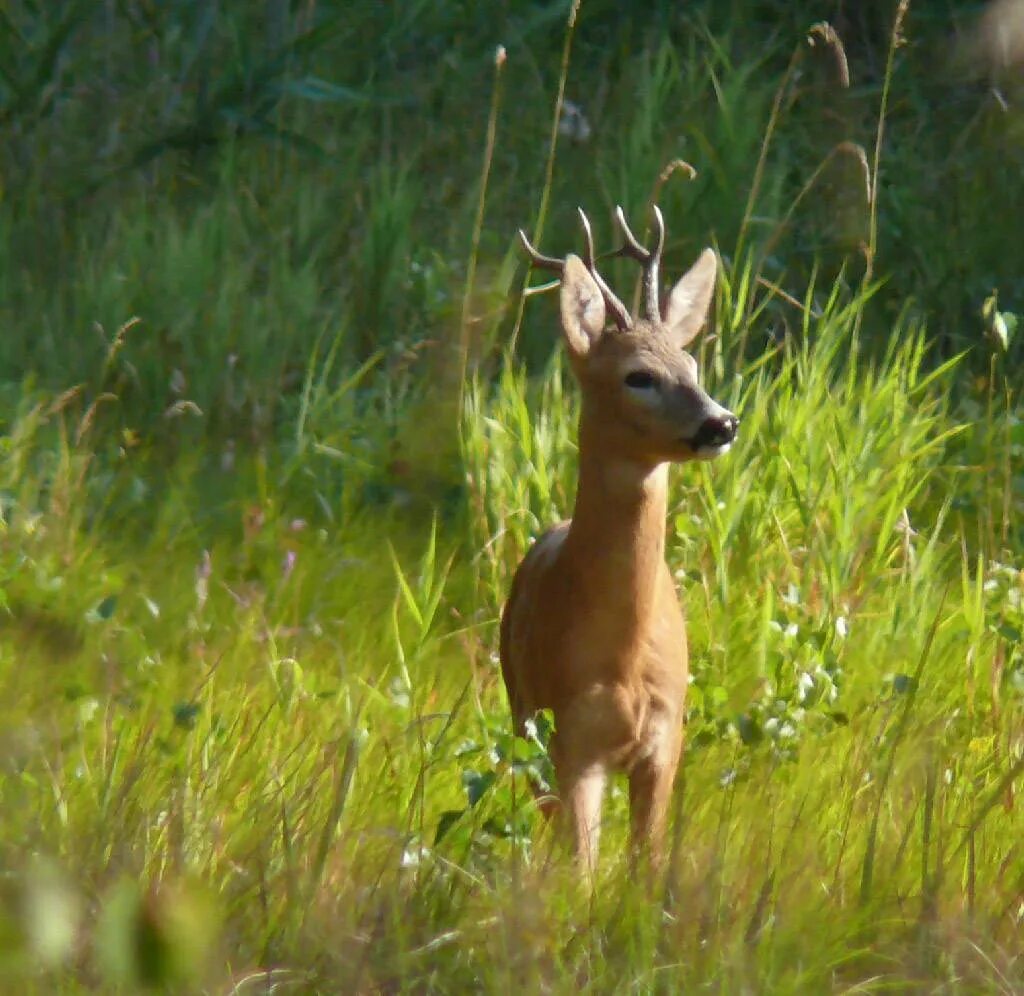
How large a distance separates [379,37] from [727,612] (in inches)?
177

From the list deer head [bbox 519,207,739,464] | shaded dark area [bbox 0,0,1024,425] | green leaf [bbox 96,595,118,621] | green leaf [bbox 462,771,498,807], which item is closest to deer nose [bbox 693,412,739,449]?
deer head [bbox 519,207,739,464]

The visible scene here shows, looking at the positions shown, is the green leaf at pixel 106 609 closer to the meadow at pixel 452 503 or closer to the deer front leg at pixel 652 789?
the meadow at pixel 452 503

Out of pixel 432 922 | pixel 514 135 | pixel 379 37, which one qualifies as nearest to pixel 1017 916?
pixel 432 922

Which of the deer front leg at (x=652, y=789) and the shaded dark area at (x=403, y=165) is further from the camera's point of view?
the shaded dark area at (x=403, y=165)

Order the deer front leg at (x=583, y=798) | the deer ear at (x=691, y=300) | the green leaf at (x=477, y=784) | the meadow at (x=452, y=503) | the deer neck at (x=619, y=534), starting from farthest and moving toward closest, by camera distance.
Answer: the deer ear at (x=691, y=300) → the deer neck at (x=619, y=534) → the deer front leg at (x=583, y=798) → the green leaf at (x=477, y=784) → the meadow at (x=452, y=503)

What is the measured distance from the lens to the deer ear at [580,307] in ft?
11.5

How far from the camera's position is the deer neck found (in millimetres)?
3297

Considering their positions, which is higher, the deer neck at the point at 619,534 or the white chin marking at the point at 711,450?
the white chin marking at the point at 711,450

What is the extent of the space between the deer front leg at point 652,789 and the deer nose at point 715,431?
0.53 m

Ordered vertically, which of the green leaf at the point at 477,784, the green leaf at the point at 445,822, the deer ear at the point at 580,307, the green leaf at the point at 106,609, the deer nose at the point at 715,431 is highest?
the deer ear at the point at 580,307

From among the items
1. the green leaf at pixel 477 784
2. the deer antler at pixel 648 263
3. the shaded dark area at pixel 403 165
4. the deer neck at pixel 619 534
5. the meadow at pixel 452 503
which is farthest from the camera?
the shaded dark area at pixel 403 165

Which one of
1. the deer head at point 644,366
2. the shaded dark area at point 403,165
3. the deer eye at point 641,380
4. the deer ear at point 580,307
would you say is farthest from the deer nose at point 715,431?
the shaded dark area at point 403,165

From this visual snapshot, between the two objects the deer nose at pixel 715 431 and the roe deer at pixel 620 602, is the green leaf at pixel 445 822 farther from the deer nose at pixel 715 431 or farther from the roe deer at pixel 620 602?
the deer nose at pixel 715 431

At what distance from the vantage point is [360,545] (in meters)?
4.65
